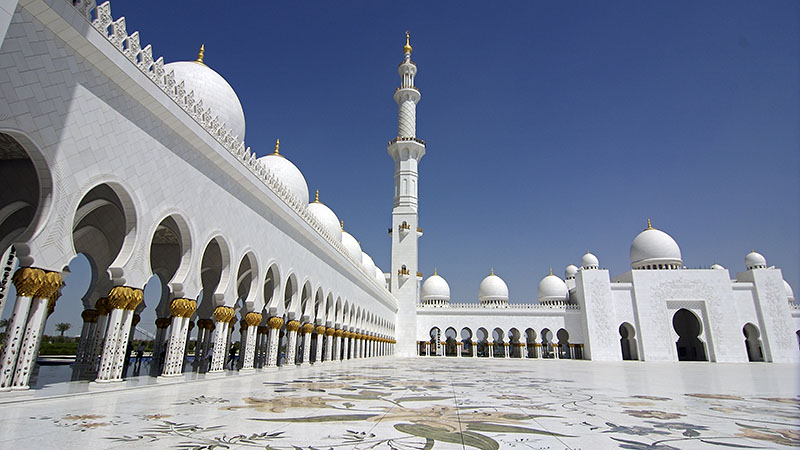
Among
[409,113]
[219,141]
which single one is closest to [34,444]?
[219,141]

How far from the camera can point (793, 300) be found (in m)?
31.0

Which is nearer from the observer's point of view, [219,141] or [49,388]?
[49,388]

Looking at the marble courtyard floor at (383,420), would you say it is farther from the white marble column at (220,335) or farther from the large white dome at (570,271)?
the large white dome at (570,271)

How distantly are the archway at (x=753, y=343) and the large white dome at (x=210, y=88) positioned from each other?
100 feet

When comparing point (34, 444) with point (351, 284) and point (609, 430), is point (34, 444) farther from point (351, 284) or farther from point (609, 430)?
point (351, 284)

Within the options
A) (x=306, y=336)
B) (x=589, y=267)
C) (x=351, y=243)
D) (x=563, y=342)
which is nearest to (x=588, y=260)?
(x=589, y=267)

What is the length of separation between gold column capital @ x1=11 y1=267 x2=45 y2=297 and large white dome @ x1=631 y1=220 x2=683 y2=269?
101 ft

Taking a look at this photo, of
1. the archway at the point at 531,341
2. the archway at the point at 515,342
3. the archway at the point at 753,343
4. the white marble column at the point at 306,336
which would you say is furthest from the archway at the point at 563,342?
the white marble column at the point at 306,336

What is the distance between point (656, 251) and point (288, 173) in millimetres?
24756

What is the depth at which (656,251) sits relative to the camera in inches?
1095

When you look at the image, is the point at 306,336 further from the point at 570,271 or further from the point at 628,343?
the point at 570,271

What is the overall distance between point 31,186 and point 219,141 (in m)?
3.08

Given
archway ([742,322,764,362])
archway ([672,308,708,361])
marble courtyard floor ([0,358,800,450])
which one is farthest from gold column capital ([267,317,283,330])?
archway ([672,308,708,361])

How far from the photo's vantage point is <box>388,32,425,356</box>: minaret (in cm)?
2769
